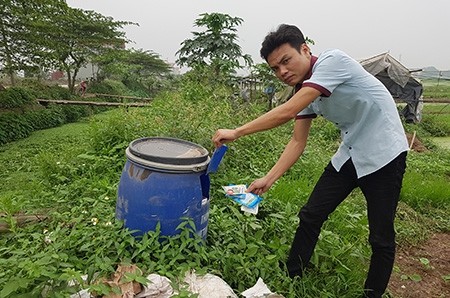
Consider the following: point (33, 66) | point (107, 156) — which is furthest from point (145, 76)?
point (107, 156)

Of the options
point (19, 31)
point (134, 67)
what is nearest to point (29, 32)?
point (19, 31)

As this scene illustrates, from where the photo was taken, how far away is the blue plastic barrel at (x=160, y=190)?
181cm

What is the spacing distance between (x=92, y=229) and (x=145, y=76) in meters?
33.2

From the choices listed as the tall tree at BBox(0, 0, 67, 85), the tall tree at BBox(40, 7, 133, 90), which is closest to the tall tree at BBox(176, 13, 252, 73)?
the tall tree at BBox(0, 0, 67, 85)

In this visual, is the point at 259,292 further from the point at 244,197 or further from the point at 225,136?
the point at 225,136

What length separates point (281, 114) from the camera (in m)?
1.65

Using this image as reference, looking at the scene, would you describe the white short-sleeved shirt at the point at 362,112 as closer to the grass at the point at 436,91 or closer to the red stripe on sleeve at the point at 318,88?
the red stripe on sleeve at the point at 318,88

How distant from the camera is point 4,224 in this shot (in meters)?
2.31

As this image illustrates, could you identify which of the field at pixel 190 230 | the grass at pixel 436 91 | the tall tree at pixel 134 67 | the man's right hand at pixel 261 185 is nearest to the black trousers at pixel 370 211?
the field at pixel 190 230

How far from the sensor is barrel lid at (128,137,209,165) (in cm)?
183

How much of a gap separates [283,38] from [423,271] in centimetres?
229

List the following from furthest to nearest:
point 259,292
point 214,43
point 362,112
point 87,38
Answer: point 87,38
point 214,43
point 362,112
point 259,292

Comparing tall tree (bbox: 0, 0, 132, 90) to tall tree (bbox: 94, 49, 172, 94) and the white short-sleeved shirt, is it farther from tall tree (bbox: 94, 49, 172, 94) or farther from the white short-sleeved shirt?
the white short-sleeved shirt

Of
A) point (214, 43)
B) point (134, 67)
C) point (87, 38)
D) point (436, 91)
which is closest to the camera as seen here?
point (214, 43)
